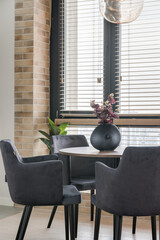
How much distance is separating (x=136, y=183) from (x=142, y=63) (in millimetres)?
2193

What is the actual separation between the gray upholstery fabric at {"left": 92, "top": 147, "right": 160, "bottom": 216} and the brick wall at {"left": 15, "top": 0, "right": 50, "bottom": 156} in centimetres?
221

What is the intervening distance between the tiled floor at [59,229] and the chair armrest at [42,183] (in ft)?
2.61

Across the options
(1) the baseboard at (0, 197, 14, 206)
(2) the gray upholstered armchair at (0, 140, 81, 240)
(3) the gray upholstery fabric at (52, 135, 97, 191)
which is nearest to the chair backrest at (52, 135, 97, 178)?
(3) the gray upholstery fabric at (52, 135, 97, 191)

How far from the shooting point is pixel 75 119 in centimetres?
516

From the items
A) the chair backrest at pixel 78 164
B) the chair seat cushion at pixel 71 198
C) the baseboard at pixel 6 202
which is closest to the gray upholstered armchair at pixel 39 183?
the chair seat cushion at pixel 71 198

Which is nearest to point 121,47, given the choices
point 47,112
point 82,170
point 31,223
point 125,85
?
point 125,85

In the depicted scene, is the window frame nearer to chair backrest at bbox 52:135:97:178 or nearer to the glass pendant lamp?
chair backrest at bbox 52:135:97:178

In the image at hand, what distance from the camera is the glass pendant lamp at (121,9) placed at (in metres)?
3.35

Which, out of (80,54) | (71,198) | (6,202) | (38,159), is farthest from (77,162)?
(80,54)

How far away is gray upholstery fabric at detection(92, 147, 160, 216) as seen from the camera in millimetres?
2898

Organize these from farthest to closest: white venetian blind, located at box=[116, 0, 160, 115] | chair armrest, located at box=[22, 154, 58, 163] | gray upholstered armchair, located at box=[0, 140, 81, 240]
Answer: white venetian blind, located at box=[116, 0, 160, 115] < chair armrest, located at box=[22, 154, 58, 163] < gray upholstered armchair, located at box=[0, 140, 81, 240]

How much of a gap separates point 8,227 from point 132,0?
247cm

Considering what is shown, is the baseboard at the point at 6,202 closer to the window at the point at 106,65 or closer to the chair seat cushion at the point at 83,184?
the window at the point at 106,65

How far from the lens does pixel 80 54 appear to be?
5184 millimetres
